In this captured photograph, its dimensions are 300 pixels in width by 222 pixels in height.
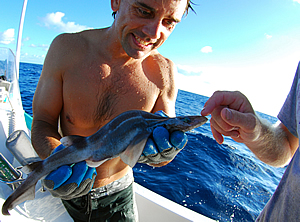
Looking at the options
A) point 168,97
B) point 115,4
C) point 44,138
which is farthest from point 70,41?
point 168,97

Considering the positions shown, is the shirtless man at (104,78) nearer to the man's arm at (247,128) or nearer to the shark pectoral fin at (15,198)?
the shark pectoral fin at (15,198)

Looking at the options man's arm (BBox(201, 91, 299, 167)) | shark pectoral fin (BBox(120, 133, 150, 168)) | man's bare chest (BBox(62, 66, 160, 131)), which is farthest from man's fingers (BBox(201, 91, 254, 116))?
man's bare chest (BBox(62, 66, 160, 131))

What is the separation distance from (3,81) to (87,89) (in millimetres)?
4760

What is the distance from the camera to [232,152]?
38.7ft

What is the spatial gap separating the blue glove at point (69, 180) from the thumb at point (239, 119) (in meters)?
1.71

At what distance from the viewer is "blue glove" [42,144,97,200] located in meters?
1.87

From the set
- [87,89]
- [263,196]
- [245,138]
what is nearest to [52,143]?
[87,89]

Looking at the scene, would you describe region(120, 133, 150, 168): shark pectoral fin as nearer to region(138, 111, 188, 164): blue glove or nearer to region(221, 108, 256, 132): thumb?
region(138, 111, 188, 164): blue glove

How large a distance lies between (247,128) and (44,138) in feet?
8.88

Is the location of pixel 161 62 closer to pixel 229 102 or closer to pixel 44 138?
pixel 229 102

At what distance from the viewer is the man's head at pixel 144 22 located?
2.34m

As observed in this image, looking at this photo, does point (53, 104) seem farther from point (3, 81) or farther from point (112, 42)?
point (3, 81)

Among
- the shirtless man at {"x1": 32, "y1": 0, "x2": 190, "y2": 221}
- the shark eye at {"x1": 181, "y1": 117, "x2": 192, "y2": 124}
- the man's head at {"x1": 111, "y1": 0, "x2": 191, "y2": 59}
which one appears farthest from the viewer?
the shirtless man at {"x1": 32, "y1": 0, "x2": 190, "y2": 221}

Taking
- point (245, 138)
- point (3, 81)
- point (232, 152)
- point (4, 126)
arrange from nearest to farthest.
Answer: point (245, 138) < point (4, 126) < point (3, 81) < point (232, 152)
